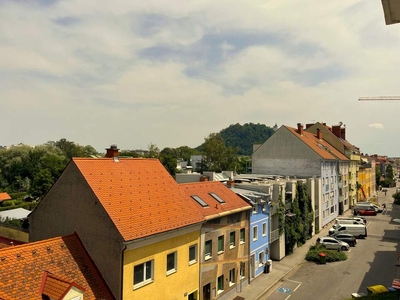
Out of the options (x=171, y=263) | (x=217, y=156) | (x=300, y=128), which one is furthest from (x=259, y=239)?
(x=217, y=156)

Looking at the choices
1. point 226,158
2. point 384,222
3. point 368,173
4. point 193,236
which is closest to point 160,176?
point 193,236

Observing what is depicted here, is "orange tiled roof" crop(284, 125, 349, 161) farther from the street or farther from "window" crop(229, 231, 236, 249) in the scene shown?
"window" crop(229, 231, 236, 249)

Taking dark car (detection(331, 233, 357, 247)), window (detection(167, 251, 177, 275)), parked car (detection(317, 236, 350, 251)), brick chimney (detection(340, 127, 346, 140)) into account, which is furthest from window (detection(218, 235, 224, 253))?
brick chimney (detection(340, 127, 346, 140))

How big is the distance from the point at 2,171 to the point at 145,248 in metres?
82.6

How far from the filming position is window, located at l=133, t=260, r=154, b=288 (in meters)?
15.3

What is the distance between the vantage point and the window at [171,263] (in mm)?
17250

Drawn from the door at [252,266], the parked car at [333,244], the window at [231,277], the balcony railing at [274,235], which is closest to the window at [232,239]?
the window at [231,277]

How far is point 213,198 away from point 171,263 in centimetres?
761

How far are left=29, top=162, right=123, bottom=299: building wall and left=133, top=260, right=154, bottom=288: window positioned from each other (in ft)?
3.52

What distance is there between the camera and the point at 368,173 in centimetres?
8275

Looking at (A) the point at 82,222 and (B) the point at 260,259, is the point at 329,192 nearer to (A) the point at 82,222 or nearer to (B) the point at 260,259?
(B) the point at 260,259

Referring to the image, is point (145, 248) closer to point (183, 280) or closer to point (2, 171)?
point (183, 280)

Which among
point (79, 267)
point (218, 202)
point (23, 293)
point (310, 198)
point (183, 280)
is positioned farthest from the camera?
point (310, 198)

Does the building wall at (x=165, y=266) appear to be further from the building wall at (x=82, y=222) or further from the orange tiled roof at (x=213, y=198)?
the orange tiled roof at (x=213, y=198)
